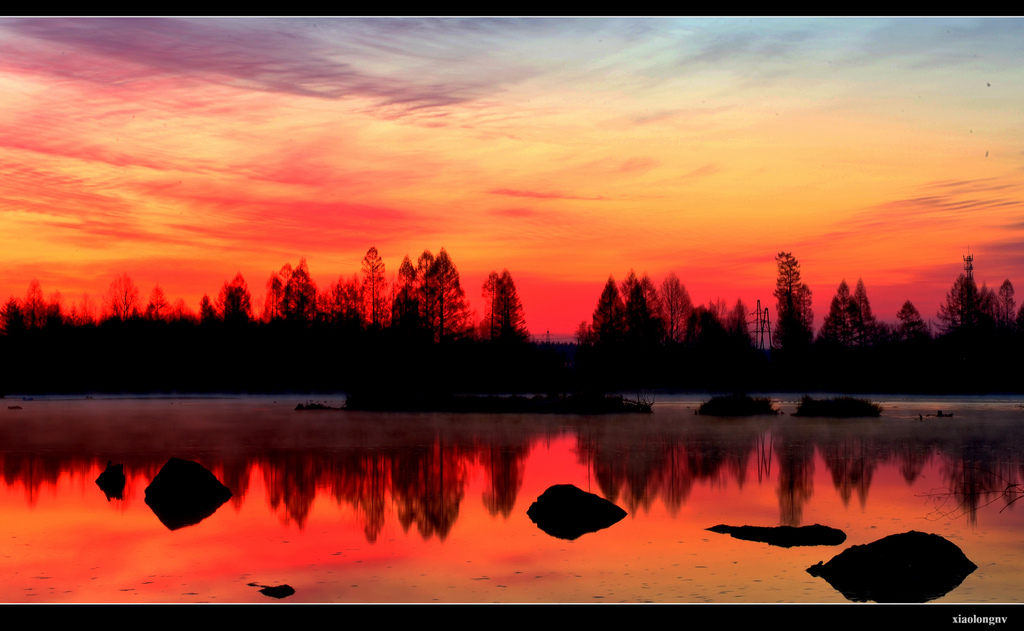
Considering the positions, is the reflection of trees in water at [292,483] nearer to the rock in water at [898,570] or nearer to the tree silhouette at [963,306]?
the rock in water at [898,570]

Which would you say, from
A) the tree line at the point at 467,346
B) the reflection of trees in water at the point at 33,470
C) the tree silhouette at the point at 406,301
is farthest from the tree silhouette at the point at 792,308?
the reflection of trees in water at the point at 33,470

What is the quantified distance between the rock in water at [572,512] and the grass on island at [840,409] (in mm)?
32462

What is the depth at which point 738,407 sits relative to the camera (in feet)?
159

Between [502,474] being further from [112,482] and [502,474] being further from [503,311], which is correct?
[503,311]

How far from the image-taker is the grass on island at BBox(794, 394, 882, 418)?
1833 inches

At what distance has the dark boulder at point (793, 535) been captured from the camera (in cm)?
1419

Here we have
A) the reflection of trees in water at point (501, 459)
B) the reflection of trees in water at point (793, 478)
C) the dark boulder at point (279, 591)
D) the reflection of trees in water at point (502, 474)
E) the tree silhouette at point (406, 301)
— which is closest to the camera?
the dark boulder at point (279, 591)

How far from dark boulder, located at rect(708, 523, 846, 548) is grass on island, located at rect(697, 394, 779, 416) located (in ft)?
111

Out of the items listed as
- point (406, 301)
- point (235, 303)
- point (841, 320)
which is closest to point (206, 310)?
point (235, 303)

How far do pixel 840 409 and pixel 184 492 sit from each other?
37.0 meters
